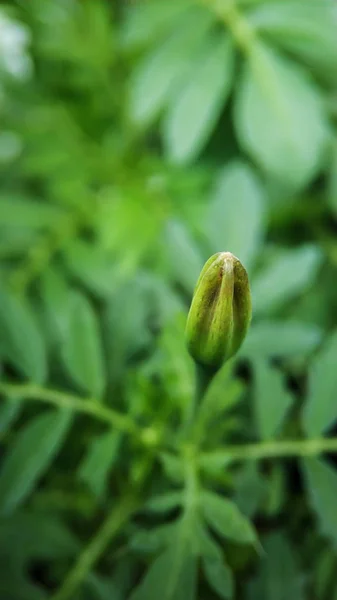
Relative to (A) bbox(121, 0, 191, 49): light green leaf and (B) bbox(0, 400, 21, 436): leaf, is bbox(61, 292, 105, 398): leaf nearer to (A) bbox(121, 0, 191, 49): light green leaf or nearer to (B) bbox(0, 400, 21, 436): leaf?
(B) bbox(0, 400, 21, 436): leaf

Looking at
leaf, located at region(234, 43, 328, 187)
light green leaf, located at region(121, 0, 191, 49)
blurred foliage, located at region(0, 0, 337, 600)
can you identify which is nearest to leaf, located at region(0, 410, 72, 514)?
blurred foliage, located at region(0, 0, 337, 600)

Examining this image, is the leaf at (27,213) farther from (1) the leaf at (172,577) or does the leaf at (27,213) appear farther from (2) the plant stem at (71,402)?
(1) the leaf at (172,577)

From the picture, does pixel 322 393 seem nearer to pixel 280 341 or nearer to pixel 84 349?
pixel 280 341

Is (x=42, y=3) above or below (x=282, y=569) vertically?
above

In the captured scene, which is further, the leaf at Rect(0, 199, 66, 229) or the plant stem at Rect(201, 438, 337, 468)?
the leaf at Rect(0, 199, 66, 229)

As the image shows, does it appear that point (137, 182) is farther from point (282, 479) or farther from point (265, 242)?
point (282, 479)

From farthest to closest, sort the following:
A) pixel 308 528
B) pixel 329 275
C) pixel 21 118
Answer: pixel 21 118 < pixel 329 275 < pixel 308 528

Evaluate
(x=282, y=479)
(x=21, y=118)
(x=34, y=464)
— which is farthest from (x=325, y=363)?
(x=21, y=118)
